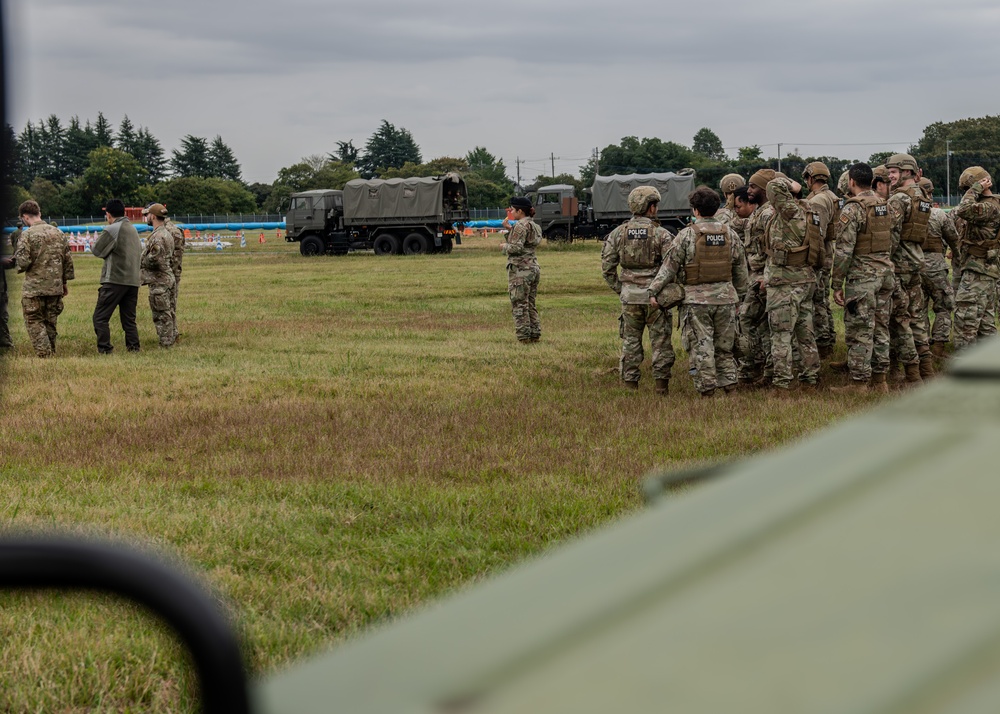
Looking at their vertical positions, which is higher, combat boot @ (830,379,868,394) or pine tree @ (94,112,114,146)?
pine tree @ (94,112,114,146)

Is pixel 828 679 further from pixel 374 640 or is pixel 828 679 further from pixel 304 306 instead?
pixel 304 306

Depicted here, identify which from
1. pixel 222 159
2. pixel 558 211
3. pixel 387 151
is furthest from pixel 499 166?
pixel 222 159

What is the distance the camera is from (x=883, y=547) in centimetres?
70

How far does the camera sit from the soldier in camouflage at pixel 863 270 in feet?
30.3

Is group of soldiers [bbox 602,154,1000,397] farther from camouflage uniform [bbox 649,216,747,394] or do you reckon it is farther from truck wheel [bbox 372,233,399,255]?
truck wheel [bbox 372,233,399,255]

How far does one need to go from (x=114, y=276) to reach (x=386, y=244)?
23.2 meters

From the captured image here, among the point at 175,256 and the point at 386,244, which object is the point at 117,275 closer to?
the point at 175,256

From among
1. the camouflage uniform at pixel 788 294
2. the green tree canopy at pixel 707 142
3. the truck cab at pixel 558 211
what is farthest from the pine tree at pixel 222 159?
the green tree canopy at pixel 707 142

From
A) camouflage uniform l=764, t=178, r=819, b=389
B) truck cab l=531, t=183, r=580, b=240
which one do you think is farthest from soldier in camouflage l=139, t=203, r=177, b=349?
truck cab l=531, t=183, r=580, b=240

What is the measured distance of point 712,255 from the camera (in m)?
8.65

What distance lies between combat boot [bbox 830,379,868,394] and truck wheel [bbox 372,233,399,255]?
26.7 meters

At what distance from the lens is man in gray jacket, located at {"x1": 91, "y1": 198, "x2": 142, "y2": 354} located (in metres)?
12.3

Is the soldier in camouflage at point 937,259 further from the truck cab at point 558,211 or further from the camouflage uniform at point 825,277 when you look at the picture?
the truck cab at point 558,211

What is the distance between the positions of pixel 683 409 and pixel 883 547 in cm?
762
